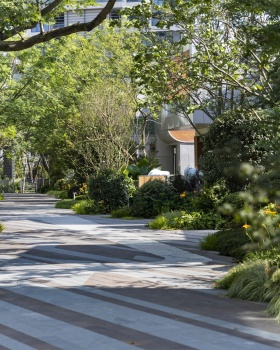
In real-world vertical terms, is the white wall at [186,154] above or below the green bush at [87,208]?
above

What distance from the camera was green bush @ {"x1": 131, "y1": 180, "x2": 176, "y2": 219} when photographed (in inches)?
1080

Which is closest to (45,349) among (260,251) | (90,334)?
(90,334)

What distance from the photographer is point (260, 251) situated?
12688 millimetres

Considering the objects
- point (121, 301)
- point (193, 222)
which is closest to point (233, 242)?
point (121, 301)

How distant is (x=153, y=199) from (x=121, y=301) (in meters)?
17.0

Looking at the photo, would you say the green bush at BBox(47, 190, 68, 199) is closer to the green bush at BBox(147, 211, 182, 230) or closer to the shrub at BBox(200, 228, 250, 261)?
the green bush at BBox(147, 211, 182, 230)

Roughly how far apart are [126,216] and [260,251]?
16.2 meters

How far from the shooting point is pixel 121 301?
35.1 ft

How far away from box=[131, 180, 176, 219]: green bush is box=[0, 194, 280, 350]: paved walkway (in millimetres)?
7920

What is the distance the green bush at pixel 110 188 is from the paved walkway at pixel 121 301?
11.2 m

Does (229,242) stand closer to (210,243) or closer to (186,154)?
(210,243)

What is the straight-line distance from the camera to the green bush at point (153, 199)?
90.0ft

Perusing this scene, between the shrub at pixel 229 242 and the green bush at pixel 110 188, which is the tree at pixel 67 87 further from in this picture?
the shrub at pixel 229 242

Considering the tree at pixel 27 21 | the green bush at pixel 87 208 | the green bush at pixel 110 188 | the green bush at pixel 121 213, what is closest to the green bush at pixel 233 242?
the tree at pixel 27 21
